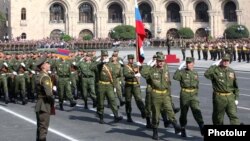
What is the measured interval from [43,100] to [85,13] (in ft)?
202

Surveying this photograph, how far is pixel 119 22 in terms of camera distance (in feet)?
234

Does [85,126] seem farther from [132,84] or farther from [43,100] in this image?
[43,100]

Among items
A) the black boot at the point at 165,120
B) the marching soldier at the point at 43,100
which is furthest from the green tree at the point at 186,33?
the marching soldier at the point at 43,100

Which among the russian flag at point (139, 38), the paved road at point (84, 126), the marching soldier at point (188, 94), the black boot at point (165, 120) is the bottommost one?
the paved road at point (84, 126)

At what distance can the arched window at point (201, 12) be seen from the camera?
70688mm

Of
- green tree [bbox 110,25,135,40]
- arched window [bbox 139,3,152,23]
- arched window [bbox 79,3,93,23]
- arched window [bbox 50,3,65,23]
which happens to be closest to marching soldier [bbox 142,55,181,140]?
green tree [bbox 110,25,135,40]

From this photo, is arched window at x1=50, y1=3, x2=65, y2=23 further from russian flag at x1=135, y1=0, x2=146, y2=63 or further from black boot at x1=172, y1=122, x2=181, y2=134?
black boot at x1=172, y1=122, x2=181, y2=134

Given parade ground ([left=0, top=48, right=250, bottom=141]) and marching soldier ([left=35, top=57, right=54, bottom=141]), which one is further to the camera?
parade ground ([left=0, top=48, right=250, bottom=141])

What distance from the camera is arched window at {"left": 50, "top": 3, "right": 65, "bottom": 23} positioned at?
70.2 m

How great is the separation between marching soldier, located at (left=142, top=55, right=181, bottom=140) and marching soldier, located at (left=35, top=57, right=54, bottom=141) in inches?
107

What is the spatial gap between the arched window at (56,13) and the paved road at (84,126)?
174 ft

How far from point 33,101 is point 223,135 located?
13282mm

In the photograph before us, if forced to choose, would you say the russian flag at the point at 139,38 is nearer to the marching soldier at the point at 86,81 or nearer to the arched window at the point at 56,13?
the marching soldier at the point at 86,81

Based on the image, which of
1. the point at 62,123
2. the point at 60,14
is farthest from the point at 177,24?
the point at 62,123
